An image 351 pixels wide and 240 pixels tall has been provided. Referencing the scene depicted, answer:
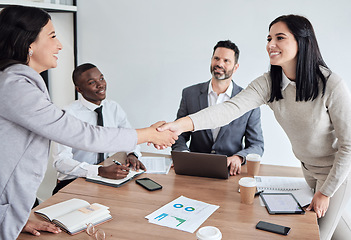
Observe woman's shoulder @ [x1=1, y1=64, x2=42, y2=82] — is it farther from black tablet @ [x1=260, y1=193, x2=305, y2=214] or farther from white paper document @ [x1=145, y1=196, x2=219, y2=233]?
black tablet @ [x1=260, y1=193, x2=305, y2=214]

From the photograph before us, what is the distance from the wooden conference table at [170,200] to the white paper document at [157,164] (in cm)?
6

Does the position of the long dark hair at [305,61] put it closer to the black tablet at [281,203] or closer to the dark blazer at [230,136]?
the black tablet at [281,203]

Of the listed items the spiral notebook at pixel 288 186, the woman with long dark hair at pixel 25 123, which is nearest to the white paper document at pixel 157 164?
the spiral notebook at pixel 288 186

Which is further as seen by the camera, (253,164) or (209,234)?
(253,164)

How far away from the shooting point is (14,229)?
1.49 meters

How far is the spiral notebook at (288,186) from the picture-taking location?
1995 millimetres

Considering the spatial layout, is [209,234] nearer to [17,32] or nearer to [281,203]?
[281,203]

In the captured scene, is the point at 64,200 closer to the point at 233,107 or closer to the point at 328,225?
the point at 233,107

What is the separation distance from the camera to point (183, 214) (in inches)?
68.9

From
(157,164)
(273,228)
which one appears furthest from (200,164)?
(273,228)

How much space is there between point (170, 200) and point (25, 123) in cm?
82

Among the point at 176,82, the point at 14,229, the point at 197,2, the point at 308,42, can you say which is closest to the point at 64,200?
the point at 14,229

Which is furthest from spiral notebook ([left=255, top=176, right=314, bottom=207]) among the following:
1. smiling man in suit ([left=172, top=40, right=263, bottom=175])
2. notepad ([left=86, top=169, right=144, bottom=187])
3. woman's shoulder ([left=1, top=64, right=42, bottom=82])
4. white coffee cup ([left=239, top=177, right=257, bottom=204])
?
woman's shoulder ([left=1, top=64, right=42, bottom=82])

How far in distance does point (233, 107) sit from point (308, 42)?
55cm
